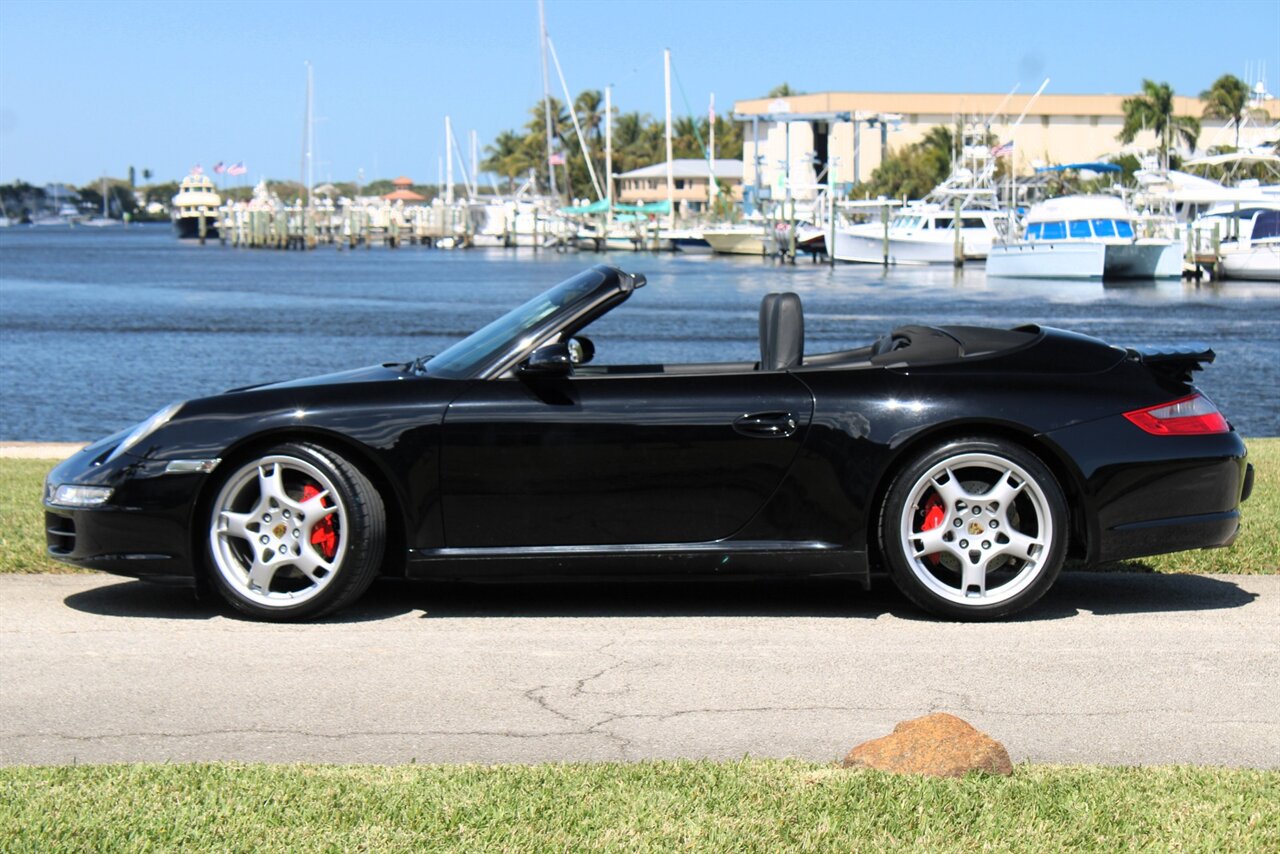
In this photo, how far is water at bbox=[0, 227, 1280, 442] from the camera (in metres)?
26.1

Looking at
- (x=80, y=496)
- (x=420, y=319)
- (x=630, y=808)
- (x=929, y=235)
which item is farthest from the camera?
(x=929, y=235)

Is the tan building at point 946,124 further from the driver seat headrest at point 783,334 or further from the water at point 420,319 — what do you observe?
the driver seat headrest at point 783,334

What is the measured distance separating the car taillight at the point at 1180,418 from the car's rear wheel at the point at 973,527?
43cm

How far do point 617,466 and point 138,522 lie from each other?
181 cm

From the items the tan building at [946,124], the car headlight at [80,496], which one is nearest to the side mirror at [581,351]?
the car headlight at [80,496]

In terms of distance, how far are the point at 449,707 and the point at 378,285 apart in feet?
209

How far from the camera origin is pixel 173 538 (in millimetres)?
5988

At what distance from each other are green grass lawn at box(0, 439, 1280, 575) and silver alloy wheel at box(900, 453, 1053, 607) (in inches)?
56.4

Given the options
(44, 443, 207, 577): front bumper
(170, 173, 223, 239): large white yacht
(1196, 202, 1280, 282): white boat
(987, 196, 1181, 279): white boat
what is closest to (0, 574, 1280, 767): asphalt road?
(44, 443, 207, 577): front bumper

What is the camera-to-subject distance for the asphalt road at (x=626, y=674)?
4.50 m

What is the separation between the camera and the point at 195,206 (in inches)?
6737

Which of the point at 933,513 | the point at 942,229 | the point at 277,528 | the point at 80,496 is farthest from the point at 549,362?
the point at 942,229

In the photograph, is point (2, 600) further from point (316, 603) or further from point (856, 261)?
point (856, 261)

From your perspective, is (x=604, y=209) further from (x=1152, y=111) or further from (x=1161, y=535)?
(x=1161, y=535)
